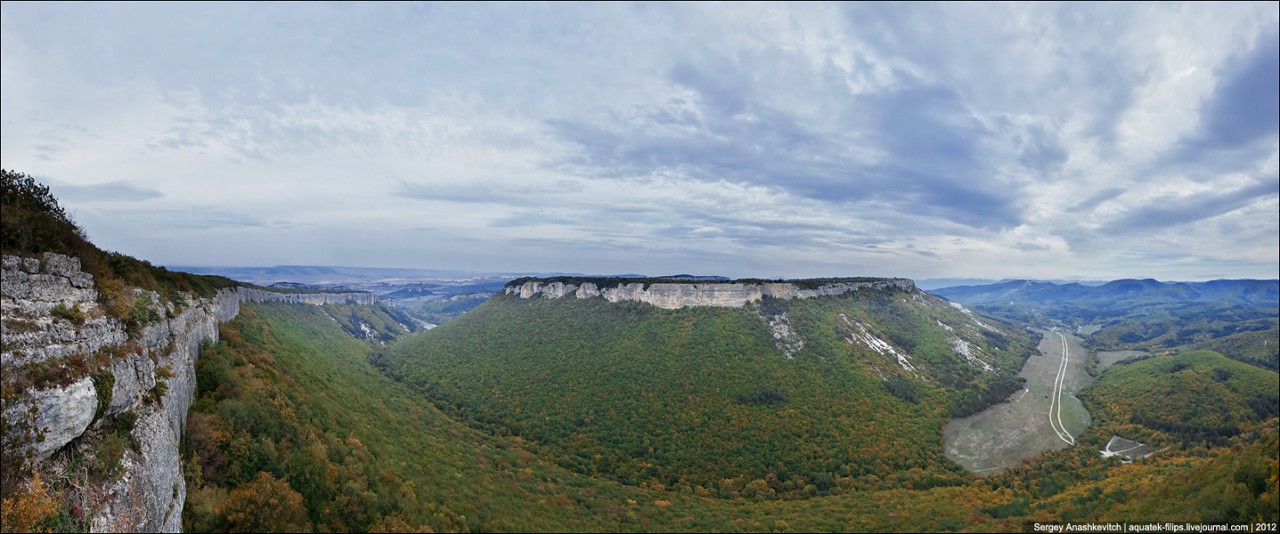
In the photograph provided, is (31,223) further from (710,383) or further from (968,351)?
(968,351)

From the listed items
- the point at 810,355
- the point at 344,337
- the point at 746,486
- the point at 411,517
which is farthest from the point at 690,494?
the point at 344,337

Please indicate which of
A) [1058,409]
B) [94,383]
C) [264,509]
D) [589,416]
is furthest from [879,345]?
[94,383]

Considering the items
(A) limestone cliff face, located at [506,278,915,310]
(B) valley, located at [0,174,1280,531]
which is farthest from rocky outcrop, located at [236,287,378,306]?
(A) limestone cliff face, located at [506,278,915,310]

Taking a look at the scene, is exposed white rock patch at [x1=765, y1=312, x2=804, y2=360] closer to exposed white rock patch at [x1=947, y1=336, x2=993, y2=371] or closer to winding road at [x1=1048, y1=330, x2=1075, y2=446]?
winding road at [x1=1048, y1=330, x2=1075, y2=446]

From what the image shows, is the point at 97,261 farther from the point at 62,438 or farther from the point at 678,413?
the point at 678,413

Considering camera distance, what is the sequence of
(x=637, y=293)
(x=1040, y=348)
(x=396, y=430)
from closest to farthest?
(x=396, y=430) < (x=637, y=293) < (x=1040, y=348)
